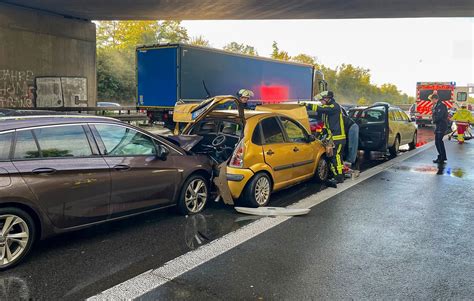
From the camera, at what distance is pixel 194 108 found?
636 centimetres

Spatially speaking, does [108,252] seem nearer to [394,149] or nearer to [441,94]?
[394,149]

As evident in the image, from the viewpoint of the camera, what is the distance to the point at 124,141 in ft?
16.4

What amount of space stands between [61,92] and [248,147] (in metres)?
12.8

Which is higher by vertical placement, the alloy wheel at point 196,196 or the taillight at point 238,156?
the taillight at point 238,156

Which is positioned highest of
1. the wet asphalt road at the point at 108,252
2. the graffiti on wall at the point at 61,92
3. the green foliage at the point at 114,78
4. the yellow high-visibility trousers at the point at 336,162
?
the green foliage at the point at 114,78

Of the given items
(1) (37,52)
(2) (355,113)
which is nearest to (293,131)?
(2) (355,113)

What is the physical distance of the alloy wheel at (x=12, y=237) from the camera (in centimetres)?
382

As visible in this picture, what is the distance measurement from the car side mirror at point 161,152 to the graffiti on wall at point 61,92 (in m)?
11.9

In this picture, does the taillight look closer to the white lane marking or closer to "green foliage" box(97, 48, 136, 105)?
the white lane marking

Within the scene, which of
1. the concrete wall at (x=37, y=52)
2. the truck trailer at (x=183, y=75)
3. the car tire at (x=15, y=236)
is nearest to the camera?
the car tire at (x=15, y=236)

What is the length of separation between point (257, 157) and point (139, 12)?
12062mm

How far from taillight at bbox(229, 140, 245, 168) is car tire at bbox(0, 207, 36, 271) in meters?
2.74

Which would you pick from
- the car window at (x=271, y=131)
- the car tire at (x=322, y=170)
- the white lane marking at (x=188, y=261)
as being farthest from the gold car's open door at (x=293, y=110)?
the white lane marking at (x=188, y=261)

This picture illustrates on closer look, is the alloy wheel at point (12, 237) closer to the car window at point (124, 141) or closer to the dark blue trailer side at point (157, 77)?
the car window at point (124, 141)
